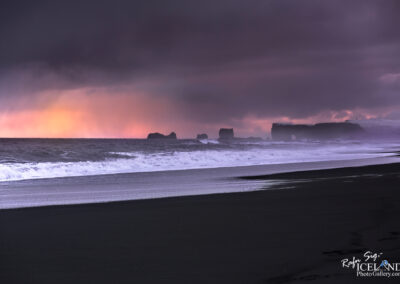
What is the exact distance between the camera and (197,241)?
5.47 m

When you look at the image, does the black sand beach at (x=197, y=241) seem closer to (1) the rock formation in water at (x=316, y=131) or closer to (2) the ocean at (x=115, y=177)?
(2) the ocean at (x=115, y=177)

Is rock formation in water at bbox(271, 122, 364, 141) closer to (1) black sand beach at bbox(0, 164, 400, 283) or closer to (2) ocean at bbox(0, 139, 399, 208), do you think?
(2) ocean at bbox(0, 139, 399, 208)

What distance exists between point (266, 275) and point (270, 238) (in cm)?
157

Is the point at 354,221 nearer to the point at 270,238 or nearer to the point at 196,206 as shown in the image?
the point at 270,238

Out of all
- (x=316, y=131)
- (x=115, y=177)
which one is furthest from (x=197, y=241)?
(x=316, y=131)

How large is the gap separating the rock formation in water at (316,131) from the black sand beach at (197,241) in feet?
535

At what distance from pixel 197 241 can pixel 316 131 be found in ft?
591

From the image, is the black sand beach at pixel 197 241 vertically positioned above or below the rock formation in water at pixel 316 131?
below

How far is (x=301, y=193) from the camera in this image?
430 inches

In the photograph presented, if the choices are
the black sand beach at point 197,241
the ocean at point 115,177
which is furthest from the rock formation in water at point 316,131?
the black sand beach at point 197,241

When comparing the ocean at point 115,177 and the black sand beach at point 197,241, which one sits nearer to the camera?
the black sand beach at point 197,241

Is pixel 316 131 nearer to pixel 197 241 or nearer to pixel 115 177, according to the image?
pixel 115 177

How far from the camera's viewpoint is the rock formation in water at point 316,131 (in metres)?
171

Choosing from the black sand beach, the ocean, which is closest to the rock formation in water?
the ocean
